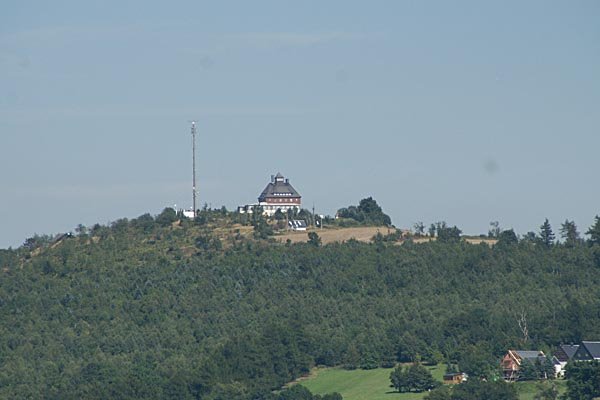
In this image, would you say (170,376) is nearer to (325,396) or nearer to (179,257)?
(325,396)

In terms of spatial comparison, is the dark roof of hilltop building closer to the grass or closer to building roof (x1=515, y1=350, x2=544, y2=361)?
building roof (x1=515, y1=350, x2=544, y2=361)

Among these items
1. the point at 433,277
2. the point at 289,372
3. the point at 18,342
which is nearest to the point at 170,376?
the point at 289,372

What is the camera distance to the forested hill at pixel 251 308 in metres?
140

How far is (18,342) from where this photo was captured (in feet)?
509

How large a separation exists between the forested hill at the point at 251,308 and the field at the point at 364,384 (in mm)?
1570

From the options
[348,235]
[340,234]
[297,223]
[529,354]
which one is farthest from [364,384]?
[297,223]

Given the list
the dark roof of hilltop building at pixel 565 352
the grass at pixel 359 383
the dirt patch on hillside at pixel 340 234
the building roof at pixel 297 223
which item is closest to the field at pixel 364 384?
the grass at pixel 359 383

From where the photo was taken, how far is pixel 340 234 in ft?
576

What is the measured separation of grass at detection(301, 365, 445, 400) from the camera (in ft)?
417

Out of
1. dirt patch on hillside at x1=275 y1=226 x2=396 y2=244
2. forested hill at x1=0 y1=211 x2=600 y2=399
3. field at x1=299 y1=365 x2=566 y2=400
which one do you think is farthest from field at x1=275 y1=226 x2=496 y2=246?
field at x1=299 y1=365 x2=566 y2=400

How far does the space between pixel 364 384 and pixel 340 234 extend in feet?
141

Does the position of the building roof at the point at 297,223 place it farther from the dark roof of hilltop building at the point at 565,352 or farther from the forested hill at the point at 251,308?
the dark roof of hilltop building at the point at 565,352

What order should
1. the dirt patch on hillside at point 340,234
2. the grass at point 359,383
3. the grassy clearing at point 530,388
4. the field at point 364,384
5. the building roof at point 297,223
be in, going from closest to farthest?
1. the grassy clearing at point 530,388
2. the field at point 364,384
3. the grass at point 359,383
4. the dirt patch on hillside at point 340,234
5. the building roof at point 297,223

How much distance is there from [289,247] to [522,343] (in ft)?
116
